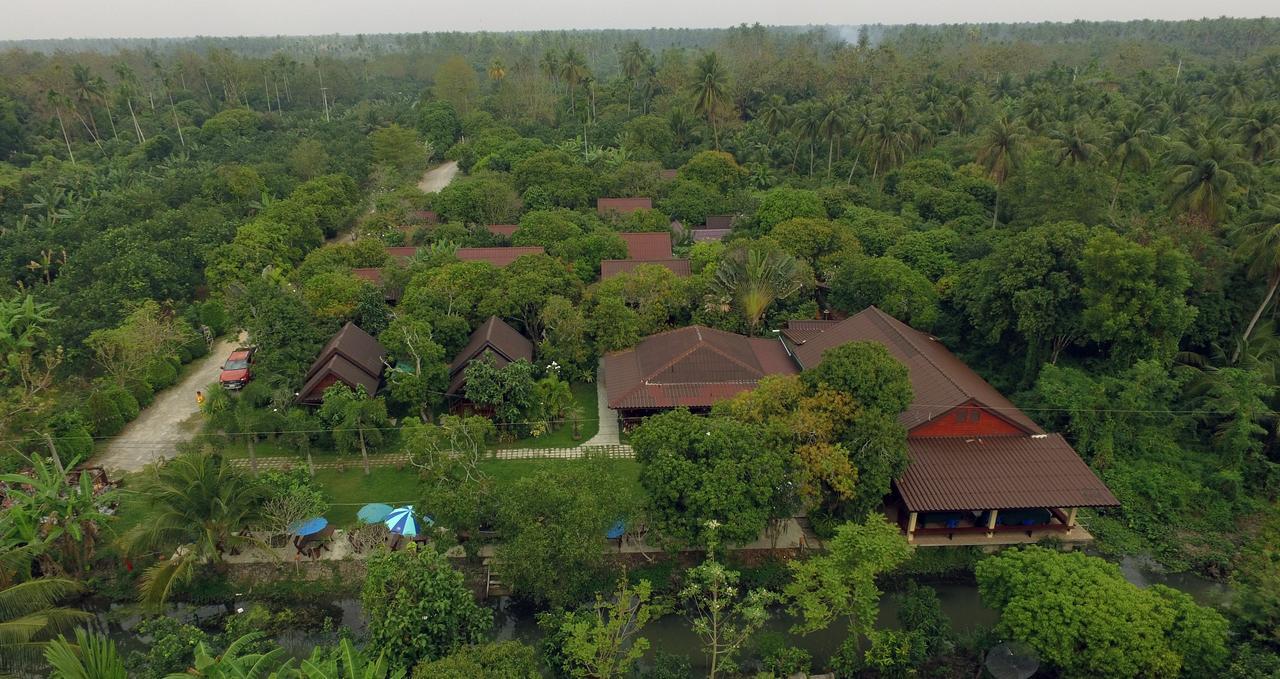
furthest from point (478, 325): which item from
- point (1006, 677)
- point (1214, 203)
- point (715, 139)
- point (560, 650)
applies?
point (715, 139)

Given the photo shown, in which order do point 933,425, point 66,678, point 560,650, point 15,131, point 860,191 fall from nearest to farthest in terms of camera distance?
point 66,678, point 560,650, point 933,425, point 860,191, point 15,131

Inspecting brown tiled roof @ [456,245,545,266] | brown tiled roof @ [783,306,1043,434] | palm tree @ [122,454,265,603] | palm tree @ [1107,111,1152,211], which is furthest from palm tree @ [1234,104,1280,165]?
→ palm tree @ [122,454,265,603]

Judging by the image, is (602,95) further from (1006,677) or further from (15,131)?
(1006,677)

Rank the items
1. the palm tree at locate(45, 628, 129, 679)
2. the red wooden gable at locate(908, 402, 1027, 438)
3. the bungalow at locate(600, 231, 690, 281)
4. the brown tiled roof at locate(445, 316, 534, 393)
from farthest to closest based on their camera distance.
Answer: the bungalow at locate(600, 231, 690, 281), the brown tiled roof at locate(445, 316, 534, 393), the red wooden gable at locate(908, 402, 1027, 438), the palm tree at locate(45, 628, 129, 679)

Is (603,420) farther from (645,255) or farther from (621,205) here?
(621,205)

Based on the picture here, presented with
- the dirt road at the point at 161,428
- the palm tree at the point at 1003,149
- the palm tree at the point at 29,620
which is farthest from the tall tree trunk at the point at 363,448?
the palm tree at the point at 1003,149

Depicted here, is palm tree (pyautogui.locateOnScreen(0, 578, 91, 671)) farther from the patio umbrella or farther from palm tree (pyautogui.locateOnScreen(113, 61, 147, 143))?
palm tree (pyautogui.locateOnScreen(113, 61, 147, 143))
